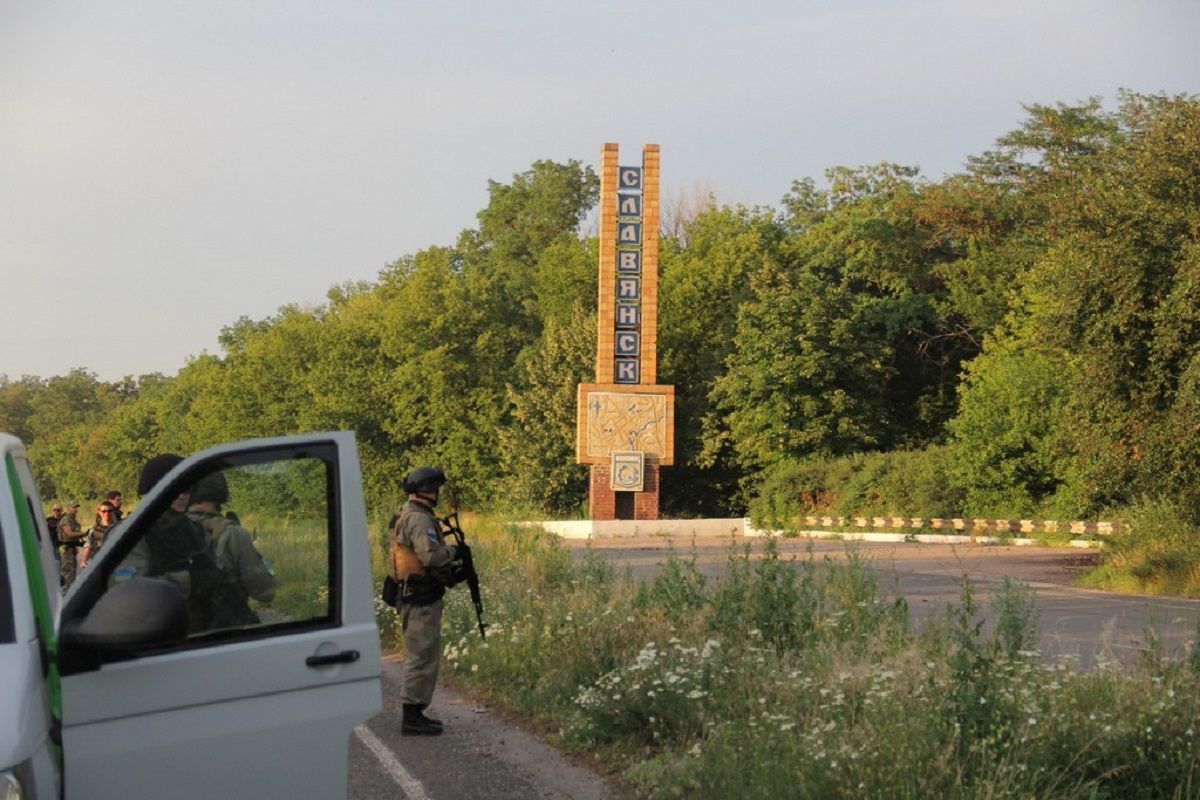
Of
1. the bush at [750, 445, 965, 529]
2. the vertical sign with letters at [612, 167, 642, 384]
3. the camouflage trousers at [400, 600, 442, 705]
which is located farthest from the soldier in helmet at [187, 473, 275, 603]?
the vertical sign with letters at [612, 167, 642, 384]

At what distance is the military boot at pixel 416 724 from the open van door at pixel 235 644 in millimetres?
6408

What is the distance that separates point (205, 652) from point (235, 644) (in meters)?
0.11

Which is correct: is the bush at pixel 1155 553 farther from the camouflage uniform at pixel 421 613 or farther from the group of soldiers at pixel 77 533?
the group of soldiers at pixel 77 533

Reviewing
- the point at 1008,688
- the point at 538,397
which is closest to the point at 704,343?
the point at 538,397

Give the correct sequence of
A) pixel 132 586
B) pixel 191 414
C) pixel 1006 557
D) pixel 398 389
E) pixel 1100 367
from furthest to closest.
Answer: pixel 191 414 < pixel 398 389 < pixel 1006 557 < pixel 1100 367 < pixel 132 586

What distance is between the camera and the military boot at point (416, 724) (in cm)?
1132

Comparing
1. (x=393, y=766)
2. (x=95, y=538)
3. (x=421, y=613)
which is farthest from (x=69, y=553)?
(x=393, y=766)

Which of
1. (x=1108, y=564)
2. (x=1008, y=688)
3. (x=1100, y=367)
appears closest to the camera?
(x=1008, y=688)

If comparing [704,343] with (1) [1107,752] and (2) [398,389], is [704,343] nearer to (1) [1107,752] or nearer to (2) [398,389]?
(2) [398,389]

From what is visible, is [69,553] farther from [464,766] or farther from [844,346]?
[844,346]

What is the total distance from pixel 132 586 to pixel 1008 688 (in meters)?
5.25

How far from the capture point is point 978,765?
730 cm

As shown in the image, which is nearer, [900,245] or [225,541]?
[225,541]

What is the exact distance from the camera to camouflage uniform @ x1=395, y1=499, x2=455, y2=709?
11.1 m
